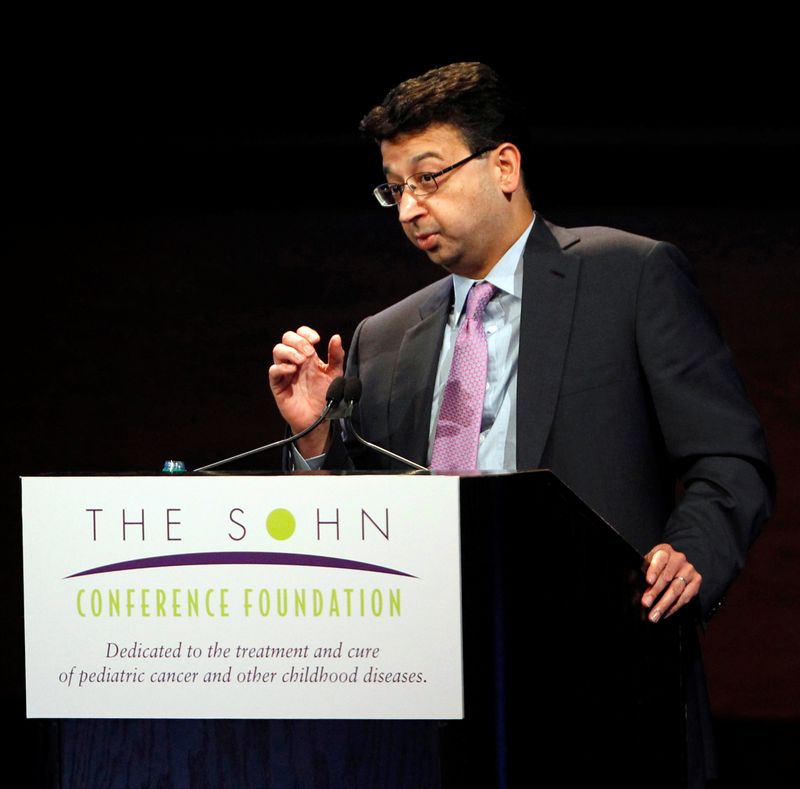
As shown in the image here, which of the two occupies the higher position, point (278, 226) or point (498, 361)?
point (278, 226)

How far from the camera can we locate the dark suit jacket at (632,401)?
1.82 metres

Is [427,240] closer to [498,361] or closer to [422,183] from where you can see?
[422,183]

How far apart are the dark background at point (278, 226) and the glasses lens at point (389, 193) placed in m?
1.41

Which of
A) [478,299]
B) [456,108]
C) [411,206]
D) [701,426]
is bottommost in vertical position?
[701,426]

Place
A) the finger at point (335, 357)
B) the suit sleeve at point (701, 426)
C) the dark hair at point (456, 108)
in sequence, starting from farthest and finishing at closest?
the dark hair at point (456, 108), the finger at point (335, 357), the suit sleeve at point (701, 426)

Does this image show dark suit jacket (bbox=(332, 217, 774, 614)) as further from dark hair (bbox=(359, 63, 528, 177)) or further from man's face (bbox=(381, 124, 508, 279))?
dark hair (bbox=(359, 63, 528, 177))

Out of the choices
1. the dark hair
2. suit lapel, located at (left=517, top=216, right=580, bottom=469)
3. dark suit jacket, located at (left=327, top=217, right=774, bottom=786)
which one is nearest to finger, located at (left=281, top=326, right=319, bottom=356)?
dark suit jacket, located at (left=327, top=217, right=774, bottom=786)

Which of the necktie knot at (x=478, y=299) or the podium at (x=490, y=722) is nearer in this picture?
the podium at (x=490, y=722)

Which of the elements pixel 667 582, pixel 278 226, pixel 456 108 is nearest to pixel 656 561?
pixel 667 582

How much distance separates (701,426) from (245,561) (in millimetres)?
771

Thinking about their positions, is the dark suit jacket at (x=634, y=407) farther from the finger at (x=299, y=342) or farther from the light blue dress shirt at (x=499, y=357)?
the finger at (x=299, y=342)

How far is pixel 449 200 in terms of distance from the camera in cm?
207

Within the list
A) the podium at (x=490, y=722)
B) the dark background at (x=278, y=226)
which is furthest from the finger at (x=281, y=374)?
the dark background at (x=278, y=226)

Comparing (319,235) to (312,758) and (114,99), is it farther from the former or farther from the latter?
(312,758)
